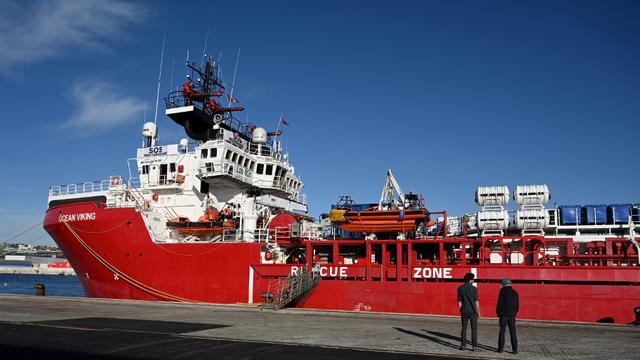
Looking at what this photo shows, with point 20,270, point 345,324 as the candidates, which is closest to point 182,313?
point 345,324

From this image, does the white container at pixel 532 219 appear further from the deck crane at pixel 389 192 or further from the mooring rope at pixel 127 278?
the mooring rope at pixel 127 278

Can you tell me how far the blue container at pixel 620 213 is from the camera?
22250 mm

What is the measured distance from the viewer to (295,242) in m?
22.8

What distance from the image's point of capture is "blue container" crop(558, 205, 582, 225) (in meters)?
23.1

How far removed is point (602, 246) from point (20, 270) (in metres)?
144

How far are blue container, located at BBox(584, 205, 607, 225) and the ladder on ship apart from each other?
39.2ft

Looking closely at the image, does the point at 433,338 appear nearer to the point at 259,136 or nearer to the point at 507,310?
the point at 507,310

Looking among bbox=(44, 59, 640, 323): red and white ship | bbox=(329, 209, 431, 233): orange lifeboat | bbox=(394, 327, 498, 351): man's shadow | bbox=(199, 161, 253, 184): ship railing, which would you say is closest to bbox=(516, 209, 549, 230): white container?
bbox=(44, 59, 640, 323): red and white ship

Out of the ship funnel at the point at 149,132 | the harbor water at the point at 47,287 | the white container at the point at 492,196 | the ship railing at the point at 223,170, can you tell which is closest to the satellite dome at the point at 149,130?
the ship funnel at the point at 149,132

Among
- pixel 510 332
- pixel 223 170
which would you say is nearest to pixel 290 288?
pixel 223 170

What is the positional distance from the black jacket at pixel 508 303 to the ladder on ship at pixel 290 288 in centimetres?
1038

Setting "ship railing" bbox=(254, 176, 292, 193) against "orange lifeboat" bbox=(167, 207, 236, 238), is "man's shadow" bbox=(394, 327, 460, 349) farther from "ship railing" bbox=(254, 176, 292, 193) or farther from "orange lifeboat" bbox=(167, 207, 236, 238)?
"ship railing" bbox=(254, 176, 292, 193)

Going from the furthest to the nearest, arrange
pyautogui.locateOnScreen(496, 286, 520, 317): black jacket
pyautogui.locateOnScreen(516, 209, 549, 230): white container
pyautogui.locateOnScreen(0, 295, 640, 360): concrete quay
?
pyautogui.locateOnScreen(516, 209, 549, 230): white container → pyautogui.locateOnScreen(496, 286, 520, 317): black jacket → pyautogui.locateOnScreen(0, 295, 640, 360): concrete quay

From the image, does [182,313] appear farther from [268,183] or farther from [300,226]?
[268,183]
